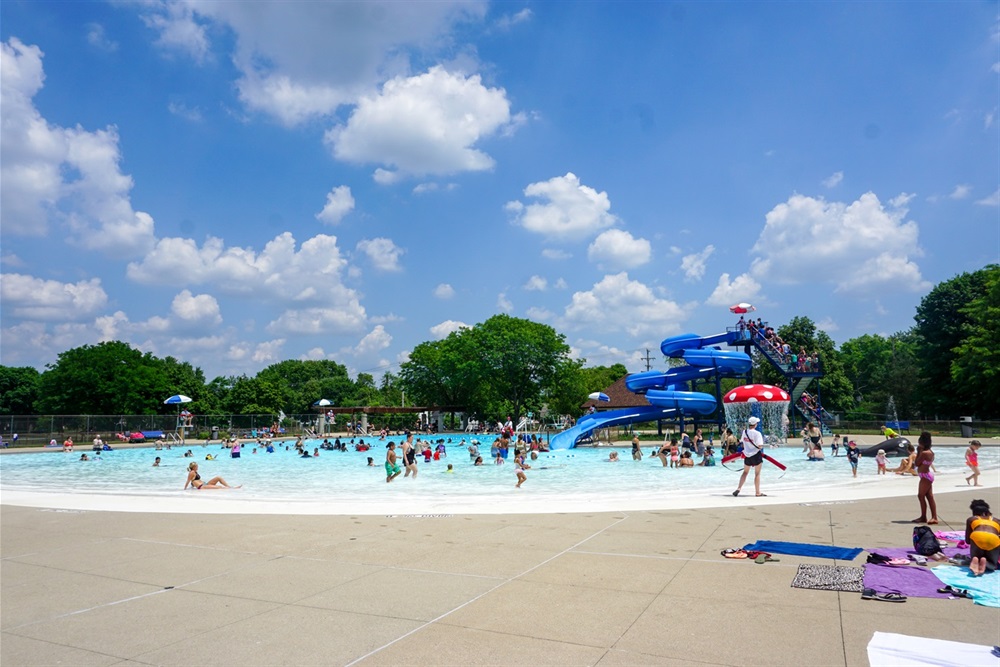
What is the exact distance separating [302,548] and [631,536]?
473 cm

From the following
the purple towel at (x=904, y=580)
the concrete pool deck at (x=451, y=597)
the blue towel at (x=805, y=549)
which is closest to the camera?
the concrete pool deck at (x=451, y=597)

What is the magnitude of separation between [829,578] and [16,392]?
120 metres

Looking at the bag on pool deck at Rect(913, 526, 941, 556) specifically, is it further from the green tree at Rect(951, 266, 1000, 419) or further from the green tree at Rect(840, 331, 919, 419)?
the green tree at Rect(840, 331, 919, 419)

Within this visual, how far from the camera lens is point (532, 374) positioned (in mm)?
67438

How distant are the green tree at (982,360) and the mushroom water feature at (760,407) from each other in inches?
710

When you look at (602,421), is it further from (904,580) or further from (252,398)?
(252,398)

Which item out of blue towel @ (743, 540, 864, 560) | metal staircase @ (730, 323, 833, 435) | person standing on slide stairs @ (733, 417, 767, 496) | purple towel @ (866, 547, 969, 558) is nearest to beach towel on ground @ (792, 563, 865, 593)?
blue towel @ (743, 540, 864, 560)

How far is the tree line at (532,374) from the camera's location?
48312 millimetres

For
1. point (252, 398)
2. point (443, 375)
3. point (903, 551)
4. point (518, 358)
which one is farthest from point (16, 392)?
point (903, 551)

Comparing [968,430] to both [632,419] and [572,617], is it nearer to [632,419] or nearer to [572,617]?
[632,419]

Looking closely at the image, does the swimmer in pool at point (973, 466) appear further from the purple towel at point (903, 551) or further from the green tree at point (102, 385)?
the green tree at point (102, 385)

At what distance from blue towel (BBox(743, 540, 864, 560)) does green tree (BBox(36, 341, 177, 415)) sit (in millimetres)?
69300

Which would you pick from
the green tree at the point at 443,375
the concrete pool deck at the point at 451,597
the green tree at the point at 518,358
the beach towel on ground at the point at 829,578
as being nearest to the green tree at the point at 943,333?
the green tree at the point at 518,358

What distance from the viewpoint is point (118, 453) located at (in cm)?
4350
